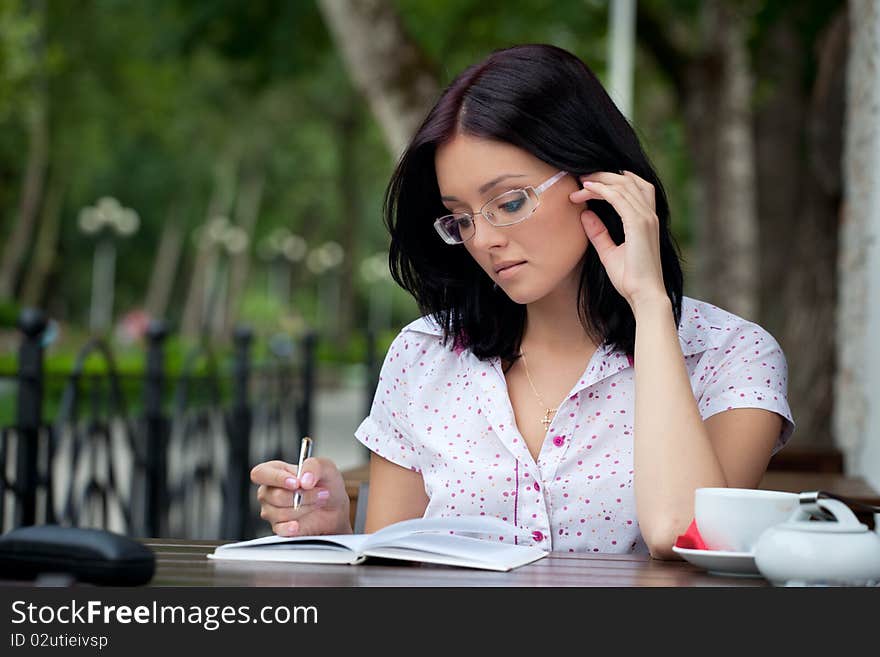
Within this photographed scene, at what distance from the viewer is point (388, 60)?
7324mm

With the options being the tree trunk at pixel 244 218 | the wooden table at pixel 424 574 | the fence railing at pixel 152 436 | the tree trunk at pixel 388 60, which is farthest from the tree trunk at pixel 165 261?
the wooden table at pixel 424 574

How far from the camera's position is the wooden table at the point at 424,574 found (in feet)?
5.14

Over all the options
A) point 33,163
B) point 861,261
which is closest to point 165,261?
point 33,163

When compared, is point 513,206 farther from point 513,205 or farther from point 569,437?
point 569,437

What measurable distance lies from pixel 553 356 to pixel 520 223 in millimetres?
388

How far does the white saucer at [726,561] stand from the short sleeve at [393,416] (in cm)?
97

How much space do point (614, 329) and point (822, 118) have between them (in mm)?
4105

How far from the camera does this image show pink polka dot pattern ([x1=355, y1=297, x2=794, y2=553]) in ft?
8.12

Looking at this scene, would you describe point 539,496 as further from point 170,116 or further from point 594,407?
point 170,116

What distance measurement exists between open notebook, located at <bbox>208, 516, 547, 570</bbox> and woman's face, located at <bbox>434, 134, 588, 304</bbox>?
23.7 inches

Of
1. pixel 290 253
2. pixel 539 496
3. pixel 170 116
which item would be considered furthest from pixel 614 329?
pixel 290 253

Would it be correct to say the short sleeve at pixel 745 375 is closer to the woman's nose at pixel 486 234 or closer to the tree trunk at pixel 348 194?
the woman's nose at pixel 486 234

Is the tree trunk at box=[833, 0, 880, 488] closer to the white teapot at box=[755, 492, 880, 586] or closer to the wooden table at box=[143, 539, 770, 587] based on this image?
the wooden table at box=[143, 539, 770, 587]
